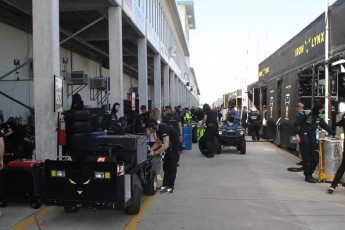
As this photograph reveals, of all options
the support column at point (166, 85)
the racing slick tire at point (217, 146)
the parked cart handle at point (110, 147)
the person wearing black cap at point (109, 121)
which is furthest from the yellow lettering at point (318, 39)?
the support column at point (166, 85)

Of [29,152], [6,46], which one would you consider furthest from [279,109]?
[6,46]

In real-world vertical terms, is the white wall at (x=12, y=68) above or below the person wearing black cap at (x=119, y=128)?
above

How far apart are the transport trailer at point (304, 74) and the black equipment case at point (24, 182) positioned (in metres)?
6.45

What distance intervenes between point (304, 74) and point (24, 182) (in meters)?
8.78

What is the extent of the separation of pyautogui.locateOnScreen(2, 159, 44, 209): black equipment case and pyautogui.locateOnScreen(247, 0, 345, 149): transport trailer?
6.45m

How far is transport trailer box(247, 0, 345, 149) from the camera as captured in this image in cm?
954

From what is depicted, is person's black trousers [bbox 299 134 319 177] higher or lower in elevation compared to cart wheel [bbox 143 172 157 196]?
higher

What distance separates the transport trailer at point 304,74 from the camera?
954 centimetres

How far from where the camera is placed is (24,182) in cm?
691

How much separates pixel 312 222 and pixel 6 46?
12.7 metres

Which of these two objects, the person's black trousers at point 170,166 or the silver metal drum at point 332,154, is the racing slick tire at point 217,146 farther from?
the person's black trousers at point 170,166

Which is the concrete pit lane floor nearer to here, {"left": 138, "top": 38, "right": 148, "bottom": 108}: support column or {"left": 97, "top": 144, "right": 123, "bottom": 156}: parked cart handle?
{"left": 97, "top": 144, "right": 123, "bottom": 156}: parked cart handle

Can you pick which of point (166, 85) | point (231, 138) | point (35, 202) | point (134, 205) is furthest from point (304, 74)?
point (166, 85)

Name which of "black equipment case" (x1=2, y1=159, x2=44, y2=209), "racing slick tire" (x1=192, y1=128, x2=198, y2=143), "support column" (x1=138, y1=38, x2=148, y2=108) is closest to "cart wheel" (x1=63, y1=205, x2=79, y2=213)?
"black equipment case" (x1=2, y1=159, x2=44, y2=209)
